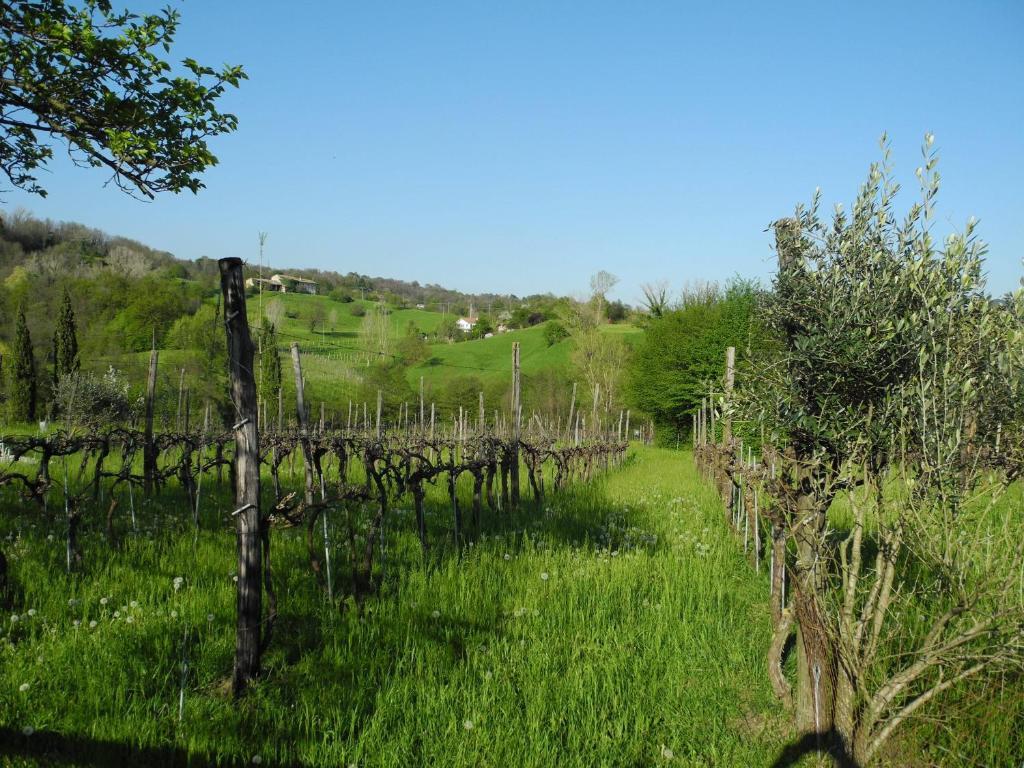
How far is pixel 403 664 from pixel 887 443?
3.85 m

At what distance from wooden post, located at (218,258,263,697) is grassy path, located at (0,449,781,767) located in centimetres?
31

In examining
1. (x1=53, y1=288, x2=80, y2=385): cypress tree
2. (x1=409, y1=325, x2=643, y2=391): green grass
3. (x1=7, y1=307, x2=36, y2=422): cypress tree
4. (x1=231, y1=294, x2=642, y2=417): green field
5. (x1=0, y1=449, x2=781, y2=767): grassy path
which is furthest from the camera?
(x1=409, y1=325, x2=643, y2=391): green grass

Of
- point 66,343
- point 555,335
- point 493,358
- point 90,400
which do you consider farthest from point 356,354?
point 90,400

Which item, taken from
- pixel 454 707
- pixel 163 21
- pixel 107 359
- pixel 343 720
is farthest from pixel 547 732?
pixel 107 359

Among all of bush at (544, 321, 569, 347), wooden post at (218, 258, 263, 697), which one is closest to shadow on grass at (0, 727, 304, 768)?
wooden post at (218, 258, 263, 697)

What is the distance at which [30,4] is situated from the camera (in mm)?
6086

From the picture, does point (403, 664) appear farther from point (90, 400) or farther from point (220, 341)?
point (220, 341)

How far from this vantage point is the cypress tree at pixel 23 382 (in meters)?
43.2

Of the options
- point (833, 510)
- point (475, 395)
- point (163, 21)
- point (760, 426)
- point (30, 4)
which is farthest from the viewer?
point (475, 395)

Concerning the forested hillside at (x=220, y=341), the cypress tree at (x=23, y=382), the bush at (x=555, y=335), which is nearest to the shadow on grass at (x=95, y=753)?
the forested hillside at (x=220, y=341)

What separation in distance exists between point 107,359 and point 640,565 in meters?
57.6

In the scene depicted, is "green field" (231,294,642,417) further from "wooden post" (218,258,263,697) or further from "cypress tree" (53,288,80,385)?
"wooden post" (218,258,263,697)

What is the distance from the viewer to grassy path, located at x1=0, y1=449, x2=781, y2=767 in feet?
12.2

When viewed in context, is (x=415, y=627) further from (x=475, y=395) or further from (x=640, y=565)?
(x=475, y=395)
